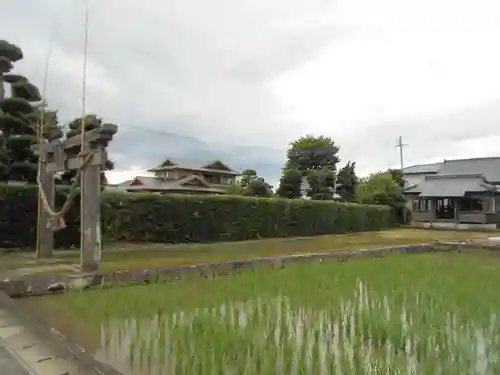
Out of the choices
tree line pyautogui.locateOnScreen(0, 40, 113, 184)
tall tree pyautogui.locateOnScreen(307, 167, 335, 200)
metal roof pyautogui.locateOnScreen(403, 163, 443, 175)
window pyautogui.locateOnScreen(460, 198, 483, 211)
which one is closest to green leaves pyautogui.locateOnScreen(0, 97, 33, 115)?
tree line pyautogui.locateOnScreen(0, 40, 113, 184)

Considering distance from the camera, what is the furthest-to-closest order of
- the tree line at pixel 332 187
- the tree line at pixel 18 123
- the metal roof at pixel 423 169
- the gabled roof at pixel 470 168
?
the metal roof at pixel 423 169 < the gabled roof at pixel 470 168 < the tree line at pixel 332 187 < the tree line at pixel 18 123

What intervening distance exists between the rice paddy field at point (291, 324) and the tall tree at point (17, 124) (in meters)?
5.60

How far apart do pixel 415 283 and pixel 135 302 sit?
3422 mm

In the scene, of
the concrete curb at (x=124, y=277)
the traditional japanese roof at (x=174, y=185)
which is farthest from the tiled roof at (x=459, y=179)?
the concrete curb at (x=124, y=277)

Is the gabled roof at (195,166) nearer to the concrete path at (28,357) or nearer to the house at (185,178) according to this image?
the house at (185,178)

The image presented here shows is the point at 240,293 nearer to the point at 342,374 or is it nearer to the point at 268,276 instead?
the point at 268,276

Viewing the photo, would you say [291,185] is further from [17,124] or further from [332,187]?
[17,124]

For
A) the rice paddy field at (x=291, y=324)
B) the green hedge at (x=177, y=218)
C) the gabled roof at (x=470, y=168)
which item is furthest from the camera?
the gabled roof at (x=470, y=168)

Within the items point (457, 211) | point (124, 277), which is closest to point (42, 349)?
point (124, 277)

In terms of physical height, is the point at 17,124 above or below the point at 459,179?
above

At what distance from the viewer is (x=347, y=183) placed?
71.9 ft

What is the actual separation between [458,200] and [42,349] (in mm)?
22883

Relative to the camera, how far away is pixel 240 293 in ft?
15.3

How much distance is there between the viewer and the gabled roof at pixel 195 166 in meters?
30.2
